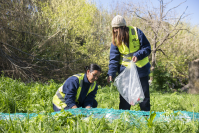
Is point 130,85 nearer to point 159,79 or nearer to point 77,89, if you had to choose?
point 77,89

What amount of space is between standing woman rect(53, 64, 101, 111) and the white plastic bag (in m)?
0.43

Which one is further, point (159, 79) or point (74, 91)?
point (159, 79)

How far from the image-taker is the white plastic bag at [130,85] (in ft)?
9.50

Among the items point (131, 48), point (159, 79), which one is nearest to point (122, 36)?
point (131, 48)

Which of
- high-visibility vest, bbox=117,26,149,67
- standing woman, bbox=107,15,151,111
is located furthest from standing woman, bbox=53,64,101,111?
high-visibility vest, bbox=117,26,149,67

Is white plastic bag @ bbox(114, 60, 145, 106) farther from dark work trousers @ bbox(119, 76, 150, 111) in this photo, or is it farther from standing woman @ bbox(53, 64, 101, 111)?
standing woman @ bbox(53, 64, 101, 111)

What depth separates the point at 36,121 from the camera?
183cm

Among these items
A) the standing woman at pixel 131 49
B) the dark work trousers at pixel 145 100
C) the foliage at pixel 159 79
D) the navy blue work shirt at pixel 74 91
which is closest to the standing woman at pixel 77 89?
the navy blue work shirt at pixel 74 91

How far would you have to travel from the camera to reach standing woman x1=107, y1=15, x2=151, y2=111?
2951 millimetres

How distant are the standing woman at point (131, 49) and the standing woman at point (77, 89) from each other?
1.12 feet

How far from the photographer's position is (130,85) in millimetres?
3021

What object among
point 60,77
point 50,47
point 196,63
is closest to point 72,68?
point 60,77

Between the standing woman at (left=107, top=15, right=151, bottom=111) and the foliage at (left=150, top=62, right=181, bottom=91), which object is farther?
the foliage at (left=150, top=62, right=181, bottom=91)

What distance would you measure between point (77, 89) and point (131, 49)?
3.63 feet
